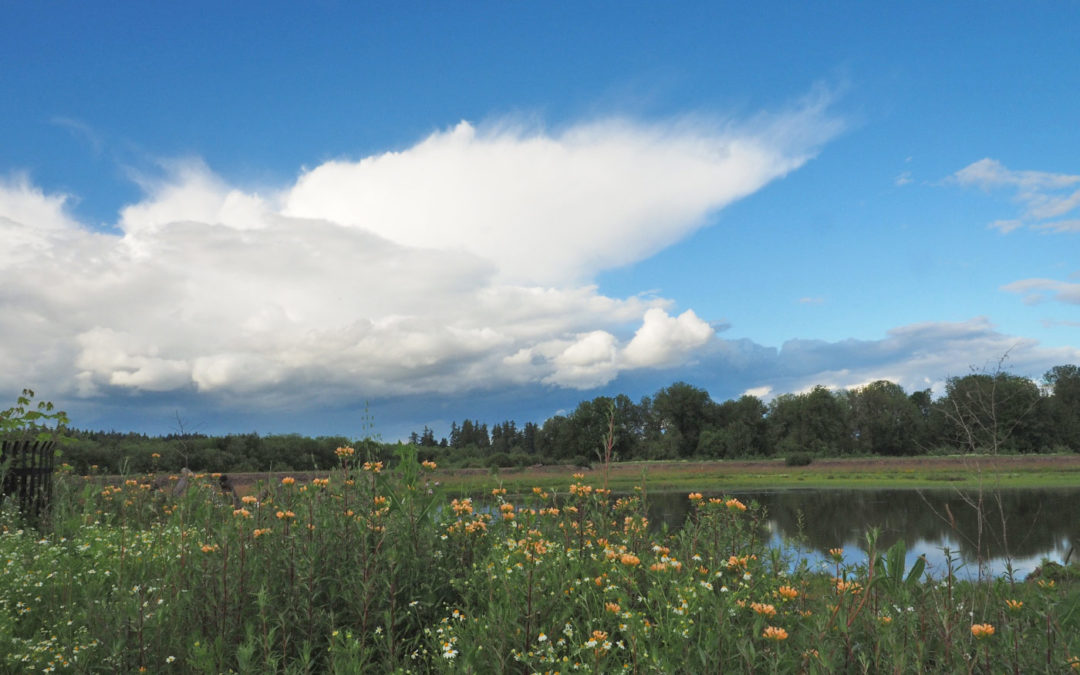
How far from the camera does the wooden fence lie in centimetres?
986

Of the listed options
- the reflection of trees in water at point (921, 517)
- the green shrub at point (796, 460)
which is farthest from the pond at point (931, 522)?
the green shrub at point (796, 460)

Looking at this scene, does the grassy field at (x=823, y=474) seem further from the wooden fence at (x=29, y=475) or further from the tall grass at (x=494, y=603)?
the tall grass at (x=494, y=603)

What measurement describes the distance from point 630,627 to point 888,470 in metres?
56.6

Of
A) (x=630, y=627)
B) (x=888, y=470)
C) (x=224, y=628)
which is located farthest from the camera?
(x=888, y=470)

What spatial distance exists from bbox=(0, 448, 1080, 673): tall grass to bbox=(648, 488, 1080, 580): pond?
4.91 ft

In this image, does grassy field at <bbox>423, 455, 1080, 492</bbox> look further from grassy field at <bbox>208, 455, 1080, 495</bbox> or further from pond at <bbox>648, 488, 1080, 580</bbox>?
pond at <bbox>648, 488, 1080, 580</bbox>

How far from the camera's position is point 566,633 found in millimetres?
3164

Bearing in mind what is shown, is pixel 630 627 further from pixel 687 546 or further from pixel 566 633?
pixel 687 546

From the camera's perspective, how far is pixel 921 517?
22.0 m

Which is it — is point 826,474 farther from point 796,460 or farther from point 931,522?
point 931,522

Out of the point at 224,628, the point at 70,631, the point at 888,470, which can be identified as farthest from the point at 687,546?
the point at 888,470

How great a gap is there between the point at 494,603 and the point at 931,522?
869 inches

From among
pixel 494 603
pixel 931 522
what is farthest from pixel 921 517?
pixel 494 603

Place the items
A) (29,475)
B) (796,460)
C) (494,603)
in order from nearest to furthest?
(494,603), (29,475), (796,460)
